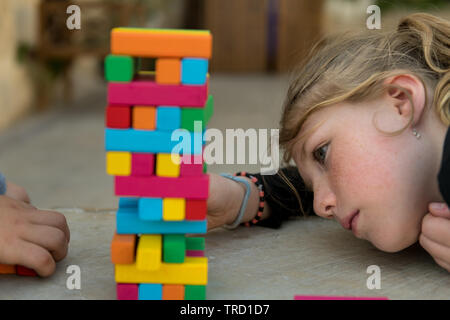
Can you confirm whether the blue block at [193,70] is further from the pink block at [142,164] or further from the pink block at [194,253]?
the pink block at [194,253]

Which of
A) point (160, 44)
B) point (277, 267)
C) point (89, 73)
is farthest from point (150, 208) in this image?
point (89, 73)

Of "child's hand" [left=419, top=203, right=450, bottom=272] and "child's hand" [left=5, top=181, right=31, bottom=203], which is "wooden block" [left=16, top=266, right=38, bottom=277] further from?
"child's hand" [left=419, top=203, right=450, bottom=272]

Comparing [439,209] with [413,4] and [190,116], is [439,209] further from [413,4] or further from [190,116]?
[413,4]

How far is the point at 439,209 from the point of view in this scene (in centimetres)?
109

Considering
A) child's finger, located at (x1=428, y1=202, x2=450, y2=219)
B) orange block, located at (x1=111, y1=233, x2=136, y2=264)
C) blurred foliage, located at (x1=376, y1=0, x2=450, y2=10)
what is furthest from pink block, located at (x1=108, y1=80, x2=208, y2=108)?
blurred foliage, located at (x1=376, y1=0, x2=450, y2=10)

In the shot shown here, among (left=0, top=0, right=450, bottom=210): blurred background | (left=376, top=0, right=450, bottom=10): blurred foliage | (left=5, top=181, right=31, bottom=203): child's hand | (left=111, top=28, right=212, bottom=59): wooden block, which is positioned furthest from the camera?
(left=376, top=0, right=450, bottom=10): blurred foliage

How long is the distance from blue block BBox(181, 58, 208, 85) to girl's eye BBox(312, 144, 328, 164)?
39cm

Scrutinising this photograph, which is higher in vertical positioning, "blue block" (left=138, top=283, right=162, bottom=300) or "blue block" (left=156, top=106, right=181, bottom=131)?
"blue block" (left=156, top=106, right=181, bottom=131)

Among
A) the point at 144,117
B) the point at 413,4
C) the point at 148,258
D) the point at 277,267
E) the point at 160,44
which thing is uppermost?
the point at 413,4

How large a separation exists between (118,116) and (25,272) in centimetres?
39

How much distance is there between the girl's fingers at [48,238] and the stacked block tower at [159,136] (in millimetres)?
208

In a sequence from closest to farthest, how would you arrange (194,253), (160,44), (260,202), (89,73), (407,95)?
(160,44), (194,253), (407,95), (260,202), (89,73)

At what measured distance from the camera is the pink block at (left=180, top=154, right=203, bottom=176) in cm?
89
